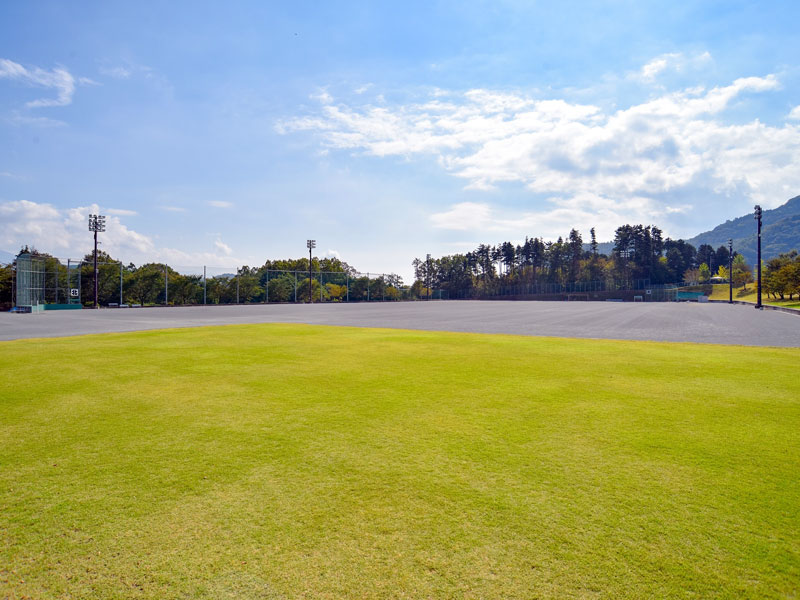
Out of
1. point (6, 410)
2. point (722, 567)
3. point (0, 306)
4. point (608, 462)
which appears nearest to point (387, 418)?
point (608, 462)

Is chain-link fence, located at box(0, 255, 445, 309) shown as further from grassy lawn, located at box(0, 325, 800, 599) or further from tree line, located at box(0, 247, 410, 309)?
grassy lawn, located at box(0, 325, 800, 599)

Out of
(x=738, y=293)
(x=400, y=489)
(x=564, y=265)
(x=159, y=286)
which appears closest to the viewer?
(x=400, y=489)

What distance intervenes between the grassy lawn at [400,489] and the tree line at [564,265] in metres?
114

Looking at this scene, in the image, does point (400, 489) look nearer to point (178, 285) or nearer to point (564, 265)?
point (178, 285)

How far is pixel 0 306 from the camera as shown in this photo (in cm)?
4194

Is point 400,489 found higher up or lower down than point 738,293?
lower down

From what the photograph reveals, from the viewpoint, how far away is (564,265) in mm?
129000

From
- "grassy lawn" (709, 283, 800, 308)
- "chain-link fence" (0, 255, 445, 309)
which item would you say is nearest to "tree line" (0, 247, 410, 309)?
"chain-link fence" (0, 255, 445, 309)

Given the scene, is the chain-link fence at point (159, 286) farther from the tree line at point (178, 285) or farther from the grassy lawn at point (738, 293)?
the grassy lawn at point (738, 293)

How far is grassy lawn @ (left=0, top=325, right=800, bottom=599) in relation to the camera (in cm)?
248

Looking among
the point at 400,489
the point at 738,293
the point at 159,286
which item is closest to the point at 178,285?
the point at 159,286

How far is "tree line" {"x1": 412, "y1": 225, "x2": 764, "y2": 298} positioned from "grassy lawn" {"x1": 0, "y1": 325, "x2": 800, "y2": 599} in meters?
114

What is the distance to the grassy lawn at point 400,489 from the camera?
2480 mm

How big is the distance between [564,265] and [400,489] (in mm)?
134572
